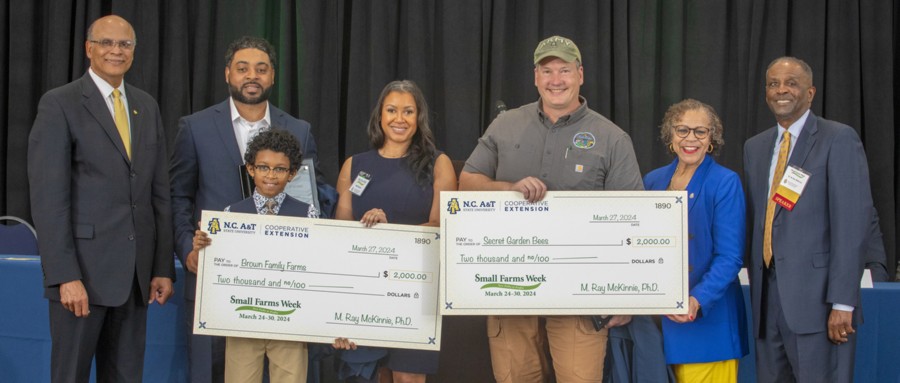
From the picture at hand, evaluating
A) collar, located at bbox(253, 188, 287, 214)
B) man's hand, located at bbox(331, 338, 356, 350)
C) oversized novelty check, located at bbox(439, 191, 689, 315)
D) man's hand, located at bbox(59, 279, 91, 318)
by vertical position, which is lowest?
man's hand, located at bbox(331, 338, 356, 350)

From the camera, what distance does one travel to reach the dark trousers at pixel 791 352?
9.65ft

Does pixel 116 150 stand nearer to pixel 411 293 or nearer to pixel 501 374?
pixel 411 293

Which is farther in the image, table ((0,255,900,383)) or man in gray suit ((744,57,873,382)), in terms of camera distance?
table ((0,255,900,383))

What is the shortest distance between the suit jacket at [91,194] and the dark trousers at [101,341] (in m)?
0.06

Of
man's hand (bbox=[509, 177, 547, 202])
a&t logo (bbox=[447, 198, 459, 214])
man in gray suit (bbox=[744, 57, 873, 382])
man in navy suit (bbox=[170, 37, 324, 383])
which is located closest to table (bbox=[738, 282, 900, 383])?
man in gray suit (bbox=[744, 57, 873, 382])

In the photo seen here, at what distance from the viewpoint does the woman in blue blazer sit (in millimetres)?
2898

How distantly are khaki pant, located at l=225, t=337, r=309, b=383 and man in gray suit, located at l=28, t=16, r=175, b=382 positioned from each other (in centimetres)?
35

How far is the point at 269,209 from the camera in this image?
2.98 m

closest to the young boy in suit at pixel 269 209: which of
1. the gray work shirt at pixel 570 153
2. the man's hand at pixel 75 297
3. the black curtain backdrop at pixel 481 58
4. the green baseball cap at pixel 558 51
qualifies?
the man's hand at pixel 75 297

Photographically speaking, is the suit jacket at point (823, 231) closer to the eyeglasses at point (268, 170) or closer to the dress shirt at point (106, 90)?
the eyeglasses at point (268, 170)

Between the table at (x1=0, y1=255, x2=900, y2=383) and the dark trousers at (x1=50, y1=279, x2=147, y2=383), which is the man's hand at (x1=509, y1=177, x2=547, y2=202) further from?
the dark trousers at (x1=50, y1=279, x2=147, y2=383)

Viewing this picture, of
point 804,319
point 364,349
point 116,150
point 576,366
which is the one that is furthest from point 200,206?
point 804,319

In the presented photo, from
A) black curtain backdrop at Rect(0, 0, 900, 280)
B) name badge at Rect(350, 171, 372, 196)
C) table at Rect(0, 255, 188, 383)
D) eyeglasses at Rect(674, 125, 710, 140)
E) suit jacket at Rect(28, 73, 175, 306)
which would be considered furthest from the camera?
black curtain backdrop at Rect(0, 0, 900, 280)

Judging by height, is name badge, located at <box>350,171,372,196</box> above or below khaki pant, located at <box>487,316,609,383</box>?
above
